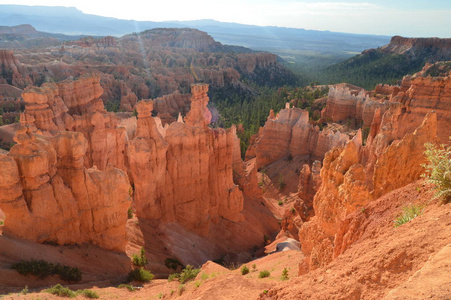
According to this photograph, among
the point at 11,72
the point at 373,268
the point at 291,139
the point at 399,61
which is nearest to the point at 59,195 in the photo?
the point at 373,268

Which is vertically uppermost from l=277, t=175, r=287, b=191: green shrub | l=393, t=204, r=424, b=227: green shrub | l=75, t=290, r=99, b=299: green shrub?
l=393, t=204, r=424, b=227: green shrub

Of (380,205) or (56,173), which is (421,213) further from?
(56,173)

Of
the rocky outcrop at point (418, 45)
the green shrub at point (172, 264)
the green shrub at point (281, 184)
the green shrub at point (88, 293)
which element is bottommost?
the green shrub at point (281, 184)

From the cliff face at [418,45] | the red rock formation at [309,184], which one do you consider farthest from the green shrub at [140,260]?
the cliff face at [418,45]

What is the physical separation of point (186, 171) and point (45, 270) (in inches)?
374

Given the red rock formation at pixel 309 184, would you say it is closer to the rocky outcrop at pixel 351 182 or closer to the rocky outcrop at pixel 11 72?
the rocky outcrop at pixel 351 182

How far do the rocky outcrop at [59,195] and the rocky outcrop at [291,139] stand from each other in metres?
23.6

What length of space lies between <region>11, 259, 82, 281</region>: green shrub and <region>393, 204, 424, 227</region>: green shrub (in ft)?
31.4

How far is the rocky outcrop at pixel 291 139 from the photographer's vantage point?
32159 millimetres

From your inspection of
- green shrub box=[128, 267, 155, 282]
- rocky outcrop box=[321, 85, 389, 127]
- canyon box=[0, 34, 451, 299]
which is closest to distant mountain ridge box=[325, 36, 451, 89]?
rocky outcrop box=[321, 85, 389, 127]

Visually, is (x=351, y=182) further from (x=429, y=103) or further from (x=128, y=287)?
(x=429, y=103)

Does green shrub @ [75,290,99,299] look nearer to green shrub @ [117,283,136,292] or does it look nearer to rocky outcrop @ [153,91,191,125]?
green shrub @ [117,283,136,292]

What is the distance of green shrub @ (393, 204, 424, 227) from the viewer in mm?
5191

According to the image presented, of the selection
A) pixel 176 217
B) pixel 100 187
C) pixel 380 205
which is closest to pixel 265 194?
pixel 176 217
